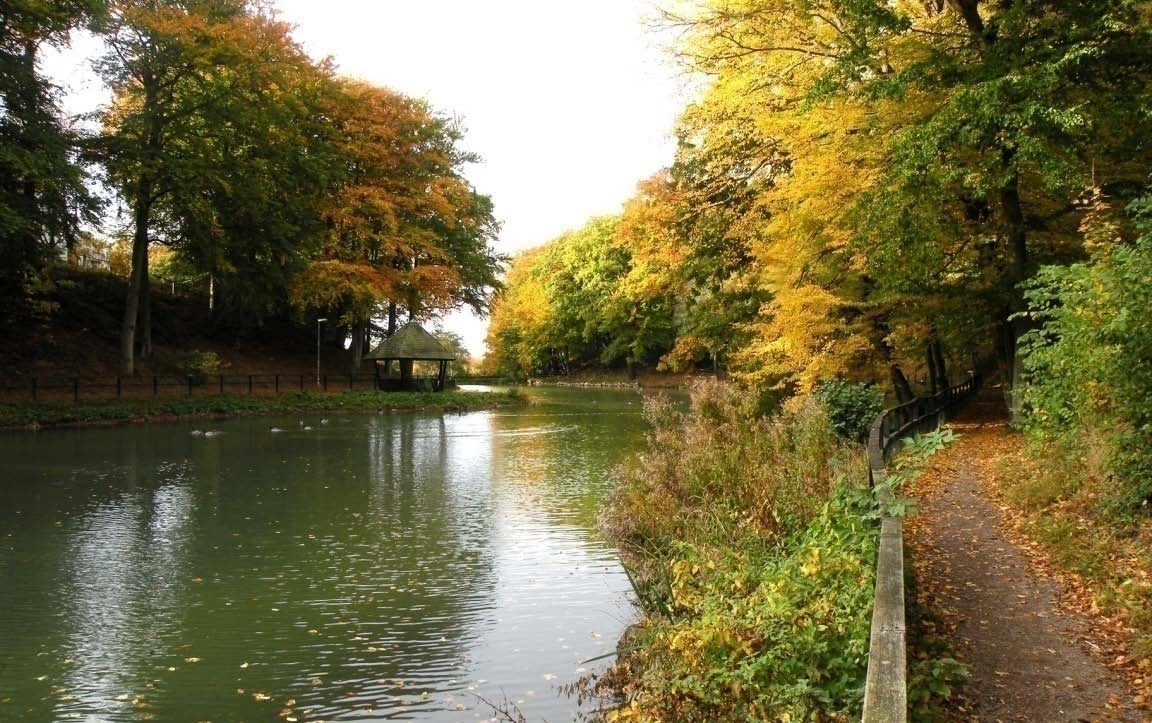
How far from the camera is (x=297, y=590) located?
29.7 feet

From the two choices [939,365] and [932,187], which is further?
[939,365]

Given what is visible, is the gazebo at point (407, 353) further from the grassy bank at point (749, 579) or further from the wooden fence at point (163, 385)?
the grassy bank at point (749, 579)

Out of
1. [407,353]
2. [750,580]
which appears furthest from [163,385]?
[750,580]

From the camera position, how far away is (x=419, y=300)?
4166 cm

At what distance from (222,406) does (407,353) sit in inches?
421

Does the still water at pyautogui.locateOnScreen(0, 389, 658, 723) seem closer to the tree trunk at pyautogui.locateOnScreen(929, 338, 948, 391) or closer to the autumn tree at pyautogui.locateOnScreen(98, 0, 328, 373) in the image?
the tree trunk at pyautogui.locateOnScreen(929, 338, 948, 391)

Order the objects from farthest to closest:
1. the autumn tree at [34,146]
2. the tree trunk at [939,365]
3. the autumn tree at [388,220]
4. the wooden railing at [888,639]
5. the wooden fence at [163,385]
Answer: the autumn tree at [388,220] → the wooden fence at [163,385] → the tree trunk at [939,365] → the autumn tree at [34,146] → the wooden railing at [888,639]

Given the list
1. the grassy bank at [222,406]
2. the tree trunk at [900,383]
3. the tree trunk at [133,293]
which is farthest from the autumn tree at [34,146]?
the tree trunk at [900,383]

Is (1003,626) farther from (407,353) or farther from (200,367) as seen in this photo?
(407,353)

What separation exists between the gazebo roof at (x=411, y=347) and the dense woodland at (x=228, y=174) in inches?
65.6

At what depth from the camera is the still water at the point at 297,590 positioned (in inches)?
251

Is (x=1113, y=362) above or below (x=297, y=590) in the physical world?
above

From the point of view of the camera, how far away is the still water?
6.38m

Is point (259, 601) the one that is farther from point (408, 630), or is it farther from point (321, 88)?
point (321, 88)
